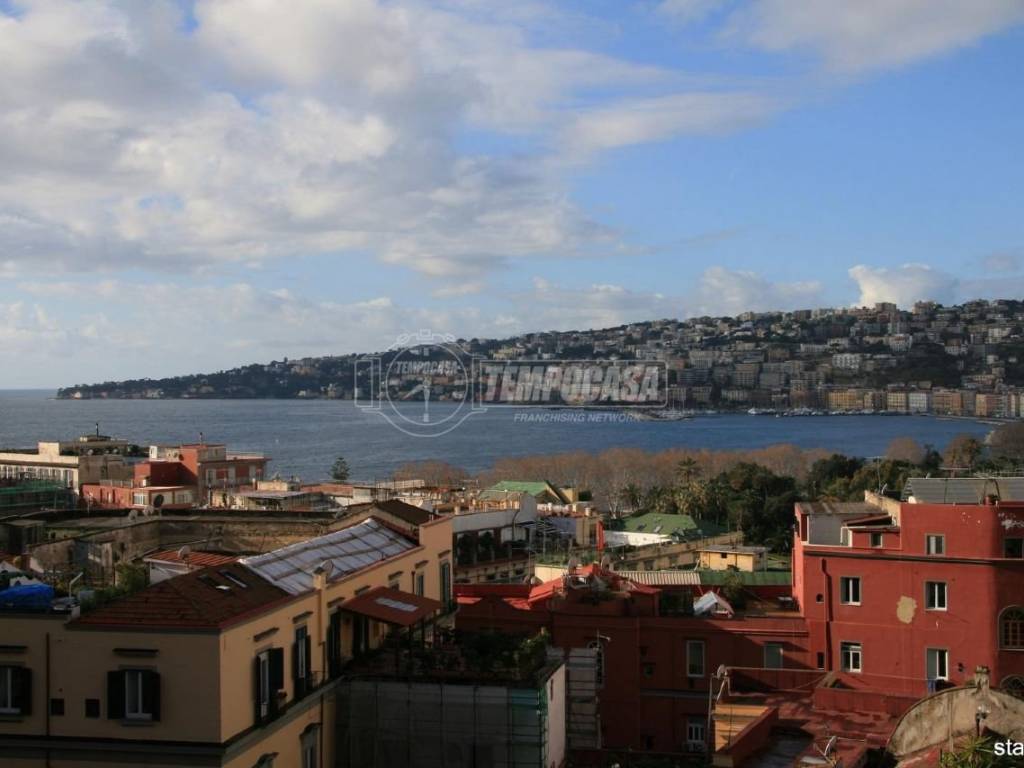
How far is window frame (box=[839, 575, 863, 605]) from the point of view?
19.0 m

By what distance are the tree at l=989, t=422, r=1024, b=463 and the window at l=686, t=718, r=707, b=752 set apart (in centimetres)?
7609

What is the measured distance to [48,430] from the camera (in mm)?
164250

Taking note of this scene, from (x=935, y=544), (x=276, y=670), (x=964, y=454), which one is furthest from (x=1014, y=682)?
(x=964, y=454)

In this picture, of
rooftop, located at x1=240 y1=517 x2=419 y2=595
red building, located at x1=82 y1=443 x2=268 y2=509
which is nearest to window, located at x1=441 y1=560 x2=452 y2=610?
rooftop, located at x1=240 y1=517 x2=419 y2=595

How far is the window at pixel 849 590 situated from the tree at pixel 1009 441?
245 ft

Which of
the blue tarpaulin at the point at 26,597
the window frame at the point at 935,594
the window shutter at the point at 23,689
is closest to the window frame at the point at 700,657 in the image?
the window frame at the point at 935,594

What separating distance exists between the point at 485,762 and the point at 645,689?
793 cm

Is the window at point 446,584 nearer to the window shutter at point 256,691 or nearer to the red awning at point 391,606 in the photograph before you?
the red awning at point 391,606

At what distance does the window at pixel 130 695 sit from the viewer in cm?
984

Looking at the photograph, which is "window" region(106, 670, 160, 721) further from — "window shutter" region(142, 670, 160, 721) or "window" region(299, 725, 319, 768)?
"window" region(299, 725, 319, 768)

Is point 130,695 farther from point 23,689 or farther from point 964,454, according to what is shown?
point 964,454

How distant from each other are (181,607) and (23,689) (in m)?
1.76

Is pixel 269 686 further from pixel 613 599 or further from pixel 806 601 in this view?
pixel 806 601

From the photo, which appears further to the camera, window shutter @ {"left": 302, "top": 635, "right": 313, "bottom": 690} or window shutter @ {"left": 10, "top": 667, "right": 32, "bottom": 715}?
window shutter @ {"left": 302, "top": 635, "right": 313, "bottom": 690}
